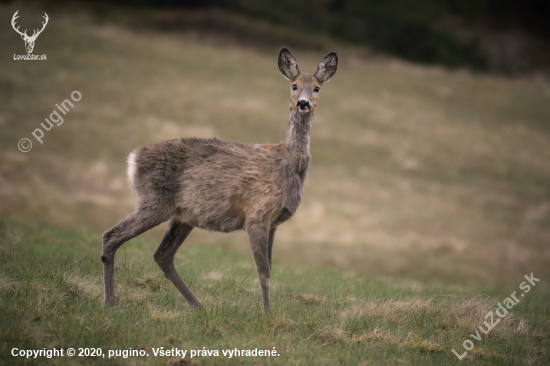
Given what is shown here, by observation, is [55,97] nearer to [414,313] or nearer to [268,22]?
[268,22]

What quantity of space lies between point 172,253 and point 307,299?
73.7 inches

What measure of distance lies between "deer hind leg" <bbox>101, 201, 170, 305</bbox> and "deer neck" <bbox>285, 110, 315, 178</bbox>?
170 centimetres

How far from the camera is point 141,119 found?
78.9 feet

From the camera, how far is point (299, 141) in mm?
6148

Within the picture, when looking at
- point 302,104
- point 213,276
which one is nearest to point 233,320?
point 213,276

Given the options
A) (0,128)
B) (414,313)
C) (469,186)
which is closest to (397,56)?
(469,186)

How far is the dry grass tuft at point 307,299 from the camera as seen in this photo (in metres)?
6.45

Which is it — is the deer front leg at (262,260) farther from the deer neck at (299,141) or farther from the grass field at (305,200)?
the deer neck at (299,141)

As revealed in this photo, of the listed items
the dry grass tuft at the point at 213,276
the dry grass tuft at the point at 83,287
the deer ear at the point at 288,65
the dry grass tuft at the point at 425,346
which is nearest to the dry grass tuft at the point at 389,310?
the dry grass tuft at the point at 425,346

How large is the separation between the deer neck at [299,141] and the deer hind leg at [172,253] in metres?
1.67

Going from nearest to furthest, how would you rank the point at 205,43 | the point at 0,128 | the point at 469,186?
the point at 0,128 → the point at 469,186 → the point at 205,43

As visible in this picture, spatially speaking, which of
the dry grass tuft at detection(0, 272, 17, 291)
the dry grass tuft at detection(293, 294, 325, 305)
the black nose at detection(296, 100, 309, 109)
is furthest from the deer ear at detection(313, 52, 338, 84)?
the dry grass tuft at detection(0, 272, 17, 291)

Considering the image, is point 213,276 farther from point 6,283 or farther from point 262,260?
point 6,283

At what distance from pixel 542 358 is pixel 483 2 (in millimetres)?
34124
